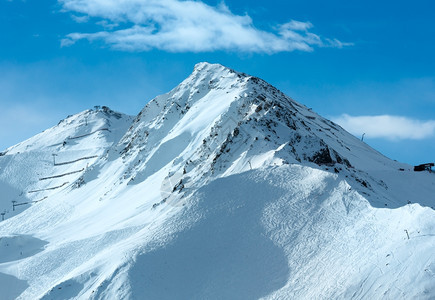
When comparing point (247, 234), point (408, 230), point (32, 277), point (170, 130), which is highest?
point (170, 130)

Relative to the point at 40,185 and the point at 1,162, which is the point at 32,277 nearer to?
the point at 40,185

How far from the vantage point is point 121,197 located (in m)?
53.1

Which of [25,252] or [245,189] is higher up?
[245,189]

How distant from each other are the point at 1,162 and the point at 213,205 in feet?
242

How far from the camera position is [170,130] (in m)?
61.5

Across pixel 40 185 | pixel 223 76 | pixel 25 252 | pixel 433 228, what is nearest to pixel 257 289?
pixel 433 228

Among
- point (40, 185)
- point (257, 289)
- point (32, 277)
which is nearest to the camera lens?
point (257, 289)

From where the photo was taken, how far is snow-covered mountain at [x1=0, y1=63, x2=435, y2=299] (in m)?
27.4

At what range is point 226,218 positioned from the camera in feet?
112

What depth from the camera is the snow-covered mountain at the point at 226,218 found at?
90.0 ft

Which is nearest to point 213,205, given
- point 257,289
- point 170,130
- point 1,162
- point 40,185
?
point 257,289

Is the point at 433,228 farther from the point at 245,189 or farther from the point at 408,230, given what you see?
the point at 245,189

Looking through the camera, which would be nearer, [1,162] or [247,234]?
[247,234]

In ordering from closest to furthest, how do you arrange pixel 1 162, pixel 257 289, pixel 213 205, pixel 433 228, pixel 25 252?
pixel 433 228, pixel 257 289, pixel 213 205, pixel 25 252, pixel 1 162
